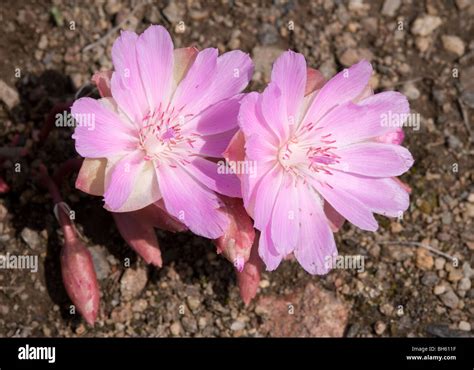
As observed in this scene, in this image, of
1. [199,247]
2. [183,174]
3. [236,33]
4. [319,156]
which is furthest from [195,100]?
[236,33]

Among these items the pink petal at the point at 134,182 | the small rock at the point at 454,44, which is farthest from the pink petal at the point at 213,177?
the small rock at the point at 454,44

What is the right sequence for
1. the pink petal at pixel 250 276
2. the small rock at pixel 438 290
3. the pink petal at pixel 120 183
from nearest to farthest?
the pink petal at pixel 120 183, the pink petal at pixel 250 276, the small rock at pixel 438 290

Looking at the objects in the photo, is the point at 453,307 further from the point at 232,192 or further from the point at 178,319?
the point at 232,192

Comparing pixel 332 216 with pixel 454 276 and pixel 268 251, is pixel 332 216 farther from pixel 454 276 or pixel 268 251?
pixel 454 276

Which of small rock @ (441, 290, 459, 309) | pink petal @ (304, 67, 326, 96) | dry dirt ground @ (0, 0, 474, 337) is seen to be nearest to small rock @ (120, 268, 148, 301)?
dry dirt ground @ (0, 0, 474, 337)

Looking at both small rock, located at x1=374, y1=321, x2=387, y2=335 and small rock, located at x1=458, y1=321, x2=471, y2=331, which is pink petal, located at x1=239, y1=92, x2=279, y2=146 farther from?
small rock, located at x1=458, y1=321, x2=471, y2=331

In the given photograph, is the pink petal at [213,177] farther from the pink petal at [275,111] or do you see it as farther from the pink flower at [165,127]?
the pink petal at [275,111]

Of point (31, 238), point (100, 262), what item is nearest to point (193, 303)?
point (100, 262)
